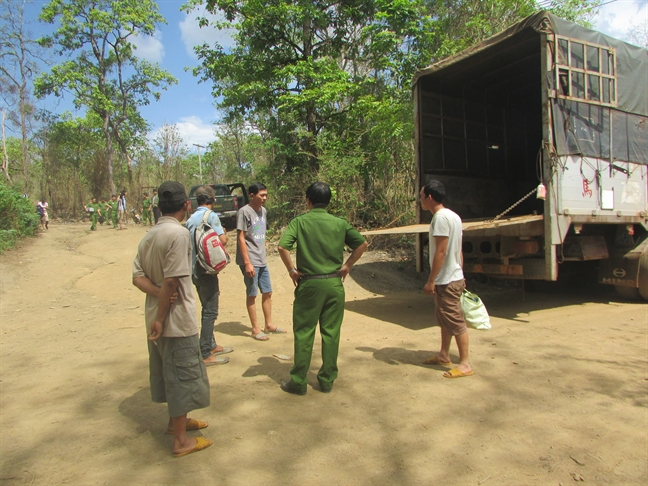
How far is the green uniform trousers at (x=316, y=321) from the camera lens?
341 centimetres

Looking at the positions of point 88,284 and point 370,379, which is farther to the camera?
point 88,284

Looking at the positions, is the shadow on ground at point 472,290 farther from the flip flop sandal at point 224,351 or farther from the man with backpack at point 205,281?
the man with backpack at point 205,281

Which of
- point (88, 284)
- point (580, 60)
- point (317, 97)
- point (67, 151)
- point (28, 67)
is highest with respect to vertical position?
point (28, 67)

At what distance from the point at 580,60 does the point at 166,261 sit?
579cm

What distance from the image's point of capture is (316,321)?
11.4ft

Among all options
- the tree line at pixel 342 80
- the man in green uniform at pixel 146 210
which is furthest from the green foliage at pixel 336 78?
the man in green uniform at pixel 146 210

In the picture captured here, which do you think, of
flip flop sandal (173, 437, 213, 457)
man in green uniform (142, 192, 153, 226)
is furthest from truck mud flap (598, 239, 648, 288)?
man in green uniform (142, 192, 153, 226)

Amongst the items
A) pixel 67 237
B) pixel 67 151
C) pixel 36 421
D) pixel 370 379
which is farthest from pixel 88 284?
pixel 67 151

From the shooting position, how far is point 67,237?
15.2m

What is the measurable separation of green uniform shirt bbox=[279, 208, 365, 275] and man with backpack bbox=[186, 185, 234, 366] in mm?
916

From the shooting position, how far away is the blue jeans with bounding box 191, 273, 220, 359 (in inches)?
160

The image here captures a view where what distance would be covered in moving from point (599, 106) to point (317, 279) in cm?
497

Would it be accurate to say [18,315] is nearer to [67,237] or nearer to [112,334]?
[112,334]

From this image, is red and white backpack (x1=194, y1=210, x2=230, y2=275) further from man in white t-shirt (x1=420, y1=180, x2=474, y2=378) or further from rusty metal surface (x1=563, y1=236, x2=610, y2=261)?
rusty metal surface (x1=563, y1=236, x2=610, y2=261)
